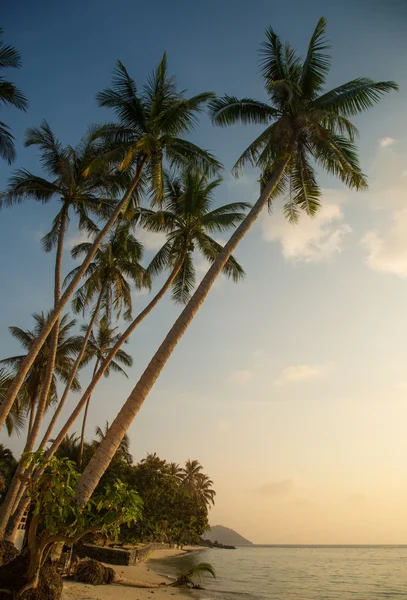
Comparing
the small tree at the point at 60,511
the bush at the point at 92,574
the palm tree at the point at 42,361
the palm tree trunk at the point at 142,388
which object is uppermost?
the palm tree at the point at 42,361

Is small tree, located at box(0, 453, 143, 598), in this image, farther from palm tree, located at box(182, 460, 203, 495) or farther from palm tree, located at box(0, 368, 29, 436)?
palm tree, located at box(182, 460, 203, 495)

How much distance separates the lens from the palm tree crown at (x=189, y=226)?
53.7ft

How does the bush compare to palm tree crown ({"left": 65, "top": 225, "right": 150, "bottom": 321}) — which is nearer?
the bush

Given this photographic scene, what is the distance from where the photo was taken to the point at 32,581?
6391 mm

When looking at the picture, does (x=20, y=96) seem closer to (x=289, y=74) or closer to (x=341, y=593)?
(x=289, y=74)

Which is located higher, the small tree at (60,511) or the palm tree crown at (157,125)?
the palm tree crown at (157,125)

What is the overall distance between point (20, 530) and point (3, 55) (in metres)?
18.5

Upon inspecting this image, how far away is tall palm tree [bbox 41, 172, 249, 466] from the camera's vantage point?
644 inches

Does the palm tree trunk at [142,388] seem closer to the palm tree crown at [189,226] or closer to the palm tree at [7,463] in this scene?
the palm tree crown at [189,226]

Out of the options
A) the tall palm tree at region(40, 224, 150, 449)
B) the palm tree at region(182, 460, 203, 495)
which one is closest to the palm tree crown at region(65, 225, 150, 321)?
the tall palm tree at region(40, 224, 150, 449)

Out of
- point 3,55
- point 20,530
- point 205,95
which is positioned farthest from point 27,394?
point 205,95

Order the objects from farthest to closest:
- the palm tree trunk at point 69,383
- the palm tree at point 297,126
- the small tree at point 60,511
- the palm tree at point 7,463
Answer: the palm tree at point 7,463 < the palm tree trunk at point 69,383 < the palm tree at point 297,126 < the small tree at point 60,511

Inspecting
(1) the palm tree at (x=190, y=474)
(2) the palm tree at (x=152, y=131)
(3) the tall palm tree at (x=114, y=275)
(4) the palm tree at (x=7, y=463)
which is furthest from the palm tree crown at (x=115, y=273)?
(1) the palm tree at (x=190, y=474)

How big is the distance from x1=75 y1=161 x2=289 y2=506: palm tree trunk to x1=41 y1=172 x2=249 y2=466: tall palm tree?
17.9 feet
